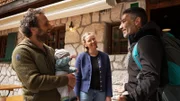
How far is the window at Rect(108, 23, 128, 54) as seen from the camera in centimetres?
359

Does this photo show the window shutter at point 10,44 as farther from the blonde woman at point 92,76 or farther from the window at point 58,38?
the blonde woman at point 92,76

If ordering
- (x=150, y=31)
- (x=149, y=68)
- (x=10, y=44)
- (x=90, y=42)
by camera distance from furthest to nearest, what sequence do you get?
(x=10, y=44) < (x=90, y=42) < (x=150, y=31) < (x=149, y=68)

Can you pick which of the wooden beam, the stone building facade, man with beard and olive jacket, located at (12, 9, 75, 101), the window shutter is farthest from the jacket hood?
the window shutter

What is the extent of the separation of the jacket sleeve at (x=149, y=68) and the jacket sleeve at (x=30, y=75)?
0.59 meters

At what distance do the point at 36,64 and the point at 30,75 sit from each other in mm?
110

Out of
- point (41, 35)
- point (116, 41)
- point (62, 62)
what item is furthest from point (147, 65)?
point (116, 41)

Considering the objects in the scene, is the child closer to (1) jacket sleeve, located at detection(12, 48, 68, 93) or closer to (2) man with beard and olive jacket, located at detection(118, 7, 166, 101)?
(1) jacket sleeve, located at detection(12, 48, 68, 93)

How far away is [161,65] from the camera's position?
42.3 inches

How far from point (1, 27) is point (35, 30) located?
4340 mm

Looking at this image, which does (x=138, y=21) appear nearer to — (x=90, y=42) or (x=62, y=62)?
(x=62, y=62)

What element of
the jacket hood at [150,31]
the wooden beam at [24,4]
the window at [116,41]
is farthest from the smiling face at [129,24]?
the wooden beam at [24,4]

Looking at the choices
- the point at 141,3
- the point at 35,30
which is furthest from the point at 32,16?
the point at 141,3

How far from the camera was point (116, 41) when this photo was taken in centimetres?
371

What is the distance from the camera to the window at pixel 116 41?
Result: 3.59 meters
